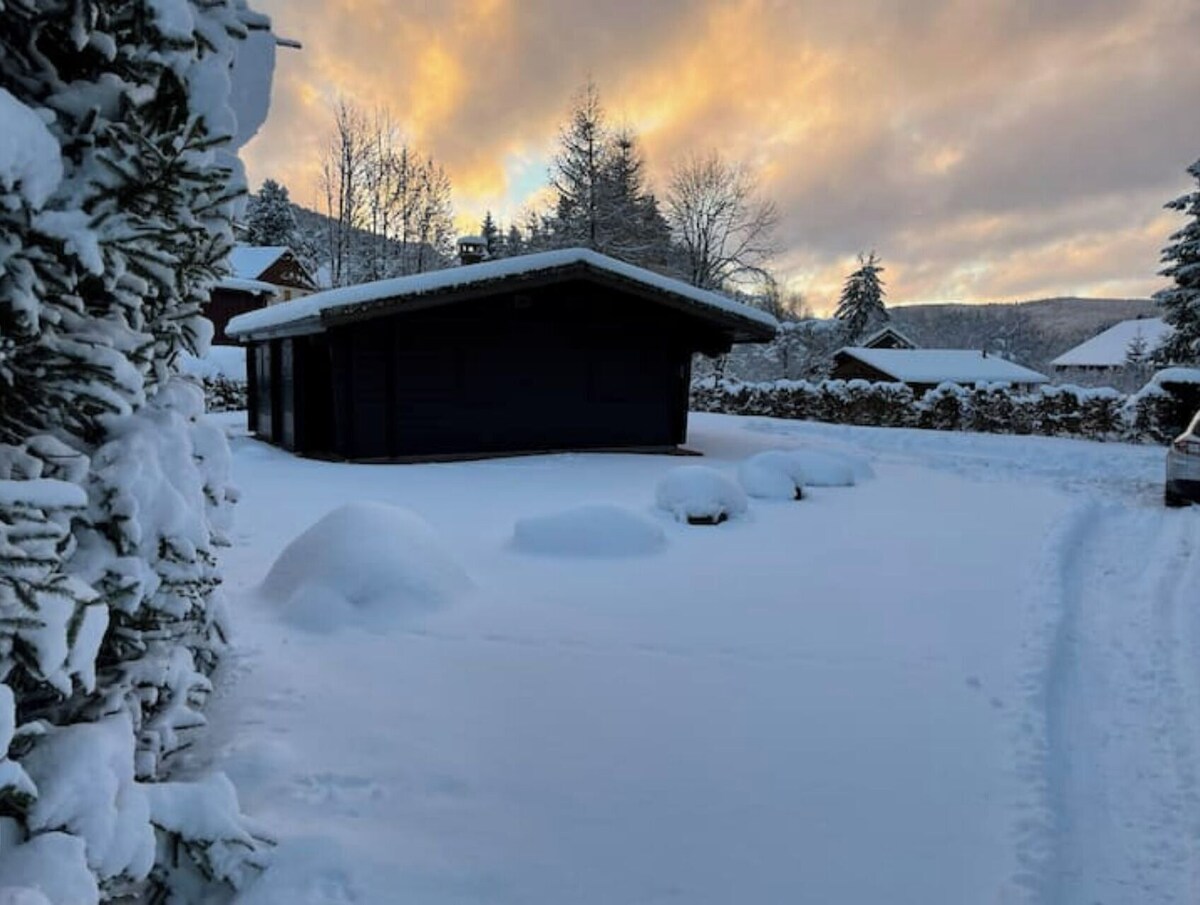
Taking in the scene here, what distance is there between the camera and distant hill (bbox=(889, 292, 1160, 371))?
6744 centimetres

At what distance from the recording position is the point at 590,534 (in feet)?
21.1

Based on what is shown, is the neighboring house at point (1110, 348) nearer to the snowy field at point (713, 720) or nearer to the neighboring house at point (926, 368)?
the neighboring house at point (926, 368)

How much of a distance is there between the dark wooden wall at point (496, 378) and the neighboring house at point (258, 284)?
2028 centimetres

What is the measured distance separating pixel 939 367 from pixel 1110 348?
51.0ft

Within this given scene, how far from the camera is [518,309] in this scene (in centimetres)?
1354

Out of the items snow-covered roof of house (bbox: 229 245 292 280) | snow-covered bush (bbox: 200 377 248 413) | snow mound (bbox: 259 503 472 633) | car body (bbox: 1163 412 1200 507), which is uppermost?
snow-covered roof of house (bbox: 229 245 292 280)

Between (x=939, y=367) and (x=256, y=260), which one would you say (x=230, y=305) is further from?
(x=939, y=367)

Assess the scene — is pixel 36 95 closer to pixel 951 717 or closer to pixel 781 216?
pixel 951 717

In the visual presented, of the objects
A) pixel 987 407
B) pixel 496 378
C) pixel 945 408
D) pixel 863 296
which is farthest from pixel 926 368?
pixel 496 378

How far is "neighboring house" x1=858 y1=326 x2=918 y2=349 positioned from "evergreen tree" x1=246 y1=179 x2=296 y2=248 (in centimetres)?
3298

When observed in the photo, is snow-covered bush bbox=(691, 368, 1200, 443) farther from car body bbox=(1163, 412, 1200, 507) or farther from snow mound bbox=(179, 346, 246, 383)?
snow mound bbox=(179, 346, 246, 383)

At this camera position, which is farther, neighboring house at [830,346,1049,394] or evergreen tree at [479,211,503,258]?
evergreen tree at [479,211,503,258]

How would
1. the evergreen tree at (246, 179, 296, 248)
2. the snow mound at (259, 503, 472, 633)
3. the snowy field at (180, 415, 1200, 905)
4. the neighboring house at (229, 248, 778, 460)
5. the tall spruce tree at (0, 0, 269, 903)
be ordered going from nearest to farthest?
the tall spruce tree at (0, 0, 269, 903)
the snowy field at (180, 415, 1200, 905)
the snow mound at (259, 503, 472, 633)
the neighboring house at (229, 248, 778, 460)
the evergreen tree at (246, 179, 296, 248)

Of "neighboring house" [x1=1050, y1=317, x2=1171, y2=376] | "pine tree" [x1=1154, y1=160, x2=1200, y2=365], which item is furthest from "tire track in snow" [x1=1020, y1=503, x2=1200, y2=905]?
"neighboring house" [x1=1050, y1=317, x2=1171, y2=376]
